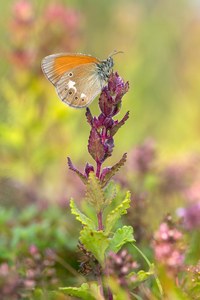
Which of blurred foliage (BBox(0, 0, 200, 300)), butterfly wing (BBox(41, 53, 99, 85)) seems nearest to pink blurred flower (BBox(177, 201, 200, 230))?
blurred foliage (BBox(0, 0, 200, 300))

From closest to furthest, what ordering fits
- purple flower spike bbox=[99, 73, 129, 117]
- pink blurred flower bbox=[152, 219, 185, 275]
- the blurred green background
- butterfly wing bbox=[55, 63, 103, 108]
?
pink blurred flower bbox=[152, 219, 185, 275]
purple flower spike bbox=[99, 73, 129, 117]
butterfly wing bbox=[55, 63, 103, 108]
the blurred green background

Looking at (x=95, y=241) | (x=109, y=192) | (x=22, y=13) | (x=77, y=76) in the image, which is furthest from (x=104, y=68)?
(x=22, y=13)

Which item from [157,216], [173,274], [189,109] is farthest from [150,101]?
[173,274]

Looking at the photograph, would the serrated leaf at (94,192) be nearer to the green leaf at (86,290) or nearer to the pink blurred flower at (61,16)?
the green leaf at (86,290)

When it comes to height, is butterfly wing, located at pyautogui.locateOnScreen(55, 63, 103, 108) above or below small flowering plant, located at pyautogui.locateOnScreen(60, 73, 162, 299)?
above

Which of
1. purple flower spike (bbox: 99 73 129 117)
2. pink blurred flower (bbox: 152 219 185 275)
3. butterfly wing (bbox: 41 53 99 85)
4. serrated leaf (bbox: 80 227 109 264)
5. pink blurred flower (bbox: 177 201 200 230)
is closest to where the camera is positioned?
pink blurred flower (bbox: 152 219 185 275)

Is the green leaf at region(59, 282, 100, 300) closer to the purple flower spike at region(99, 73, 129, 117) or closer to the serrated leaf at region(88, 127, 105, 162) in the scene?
the serrated leaf at region(88, 127, 105, 162)
